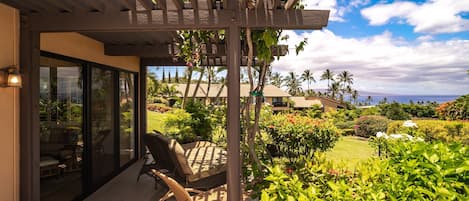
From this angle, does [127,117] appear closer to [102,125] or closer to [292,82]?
[102,125]

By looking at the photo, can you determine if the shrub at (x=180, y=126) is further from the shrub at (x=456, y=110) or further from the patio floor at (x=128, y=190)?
the shrub at (x=456, y=110)

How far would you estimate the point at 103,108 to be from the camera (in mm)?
6117

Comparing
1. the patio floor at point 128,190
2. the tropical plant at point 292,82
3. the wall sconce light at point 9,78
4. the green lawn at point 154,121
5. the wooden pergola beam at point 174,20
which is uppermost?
the tropical plant at point 292,82

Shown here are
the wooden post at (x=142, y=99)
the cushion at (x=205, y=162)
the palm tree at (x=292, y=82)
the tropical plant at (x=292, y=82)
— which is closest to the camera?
the cushion at (x=205, y=162)

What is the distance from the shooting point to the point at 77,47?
5.05 metres

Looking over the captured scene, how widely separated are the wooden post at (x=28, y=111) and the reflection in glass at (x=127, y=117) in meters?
3.72

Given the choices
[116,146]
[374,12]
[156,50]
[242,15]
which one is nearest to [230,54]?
[242,15]

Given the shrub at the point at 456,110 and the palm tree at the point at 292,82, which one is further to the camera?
the palm tree at the point at 292,82

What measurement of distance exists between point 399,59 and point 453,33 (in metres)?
9.74

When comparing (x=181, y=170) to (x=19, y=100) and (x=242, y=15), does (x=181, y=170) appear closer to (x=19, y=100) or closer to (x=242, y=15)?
(x=19, y=100)

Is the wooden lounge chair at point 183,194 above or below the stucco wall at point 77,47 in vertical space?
below

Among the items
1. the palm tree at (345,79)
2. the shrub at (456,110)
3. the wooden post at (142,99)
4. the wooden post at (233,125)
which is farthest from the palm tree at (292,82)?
the wooden post at (233,125)

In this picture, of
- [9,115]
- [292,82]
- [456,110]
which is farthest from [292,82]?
[9,115]

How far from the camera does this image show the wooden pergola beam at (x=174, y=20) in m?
3.02
